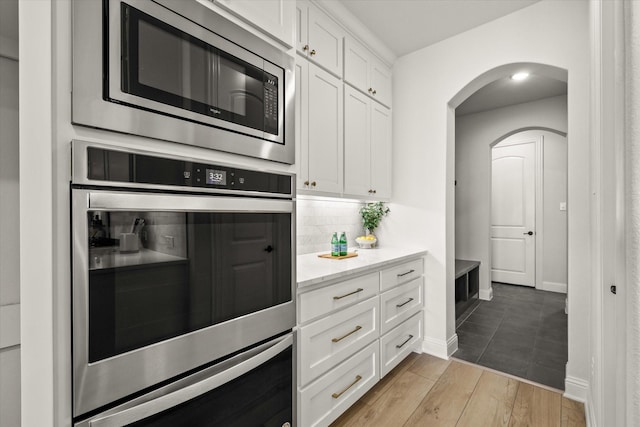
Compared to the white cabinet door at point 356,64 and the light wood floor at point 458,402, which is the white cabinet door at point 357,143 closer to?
the white cabinet door at point 356,64

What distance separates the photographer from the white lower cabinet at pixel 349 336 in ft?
4.85

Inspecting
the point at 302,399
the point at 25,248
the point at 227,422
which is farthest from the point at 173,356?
the point at 302,399

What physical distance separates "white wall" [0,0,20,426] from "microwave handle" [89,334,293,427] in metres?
0.67

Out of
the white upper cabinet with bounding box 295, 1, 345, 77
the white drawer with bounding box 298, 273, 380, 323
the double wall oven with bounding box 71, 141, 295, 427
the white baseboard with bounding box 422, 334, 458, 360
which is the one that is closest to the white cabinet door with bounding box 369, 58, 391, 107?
the white upper cabinet with bounding box 295, 1, 345, 77

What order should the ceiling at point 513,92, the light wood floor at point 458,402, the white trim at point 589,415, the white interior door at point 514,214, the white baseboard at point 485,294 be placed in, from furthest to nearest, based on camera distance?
the white interior door at point 514,214 → the white baseboard at point 485,294 → the ceiling at point 513,92 → the light wood floor at point 458,402 → the white trim at point 589,415

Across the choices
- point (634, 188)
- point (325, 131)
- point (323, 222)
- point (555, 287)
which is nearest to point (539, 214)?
point (555, 287)

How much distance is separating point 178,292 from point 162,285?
0.19 feet

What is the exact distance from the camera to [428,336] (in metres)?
2.65

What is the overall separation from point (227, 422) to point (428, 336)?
83.3 inches

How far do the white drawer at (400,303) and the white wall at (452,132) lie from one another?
0.16 meters

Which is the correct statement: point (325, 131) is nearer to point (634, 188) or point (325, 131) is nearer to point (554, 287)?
point (634, 188)

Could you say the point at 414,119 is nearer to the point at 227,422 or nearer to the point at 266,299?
the point at 266,299

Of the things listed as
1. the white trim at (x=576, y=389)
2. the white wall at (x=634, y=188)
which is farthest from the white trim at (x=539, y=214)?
the white wall at (x=634, y=188)

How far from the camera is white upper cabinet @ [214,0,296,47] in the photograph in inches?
43.4
